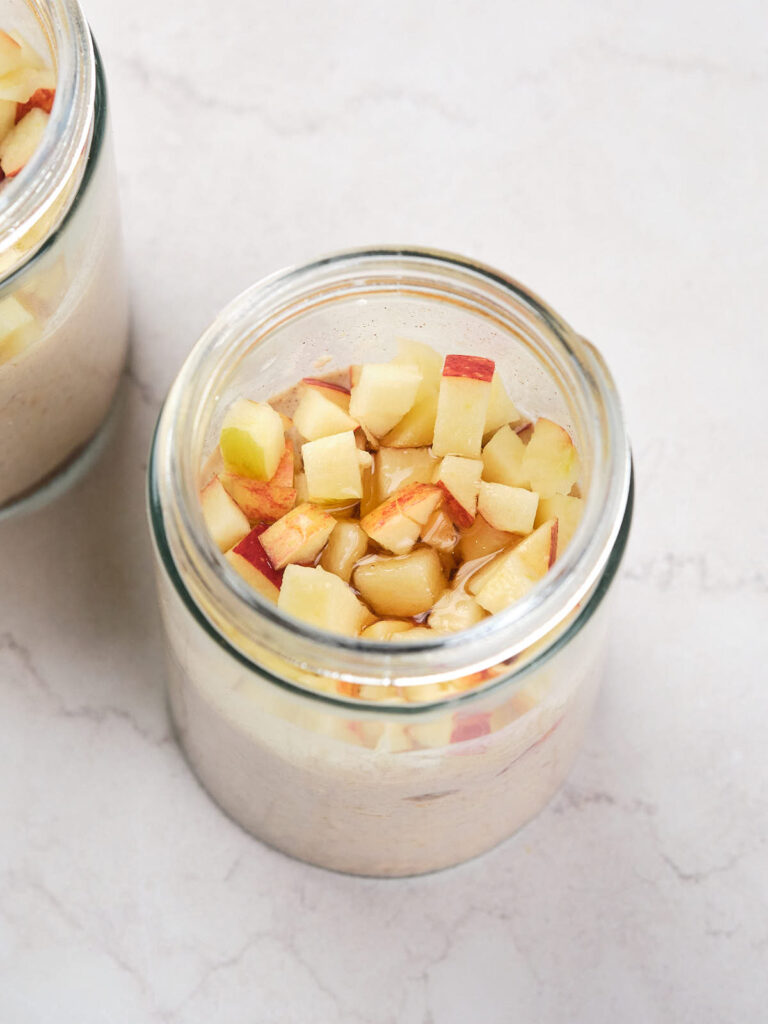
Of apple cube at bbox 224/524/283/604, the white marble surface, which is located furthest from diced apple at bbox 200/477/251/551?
the white marble surface

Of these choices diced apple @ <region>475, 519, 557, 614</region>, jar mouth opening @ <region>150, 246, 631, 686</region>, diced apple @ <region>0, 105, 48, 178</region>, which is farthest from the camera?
diced apple @ <region>0, 105, 48, 178</region>

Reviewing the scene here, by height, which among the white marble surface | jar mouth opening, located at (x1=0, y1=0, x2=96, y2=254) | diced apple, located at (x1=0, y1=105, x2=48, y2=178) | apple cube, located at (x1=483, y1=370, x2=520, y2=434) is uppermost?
jar mouth opening, located at (x1=0, y1=0, x2=96, y2=254)

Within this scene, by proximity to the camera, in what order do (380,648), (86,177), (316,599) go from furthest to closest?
(86,177) → (316,599) → (380,648)

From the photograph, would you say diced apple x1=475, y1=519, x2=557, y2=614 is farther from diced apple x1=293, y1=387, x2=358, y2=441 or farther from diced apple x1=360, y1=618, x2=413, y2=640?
diced apple x1=293, y1=387, x2=358, y2=441

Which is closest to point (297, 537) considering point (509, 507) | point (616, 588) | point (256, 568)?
point (256, 568)

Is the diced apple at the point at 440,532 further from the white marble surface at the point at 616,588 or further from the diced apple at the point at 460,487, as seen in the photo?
the white marble surface at the point at 616,588

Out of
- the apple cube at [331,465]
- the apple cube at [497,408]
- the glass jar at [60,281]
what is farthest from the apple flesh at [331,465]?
the glass jar at [60,281]

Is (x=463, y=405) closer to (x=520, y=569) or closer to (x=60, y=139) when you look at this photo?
(x=520, y=569)
